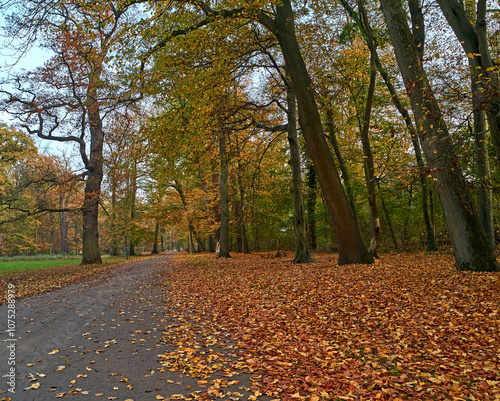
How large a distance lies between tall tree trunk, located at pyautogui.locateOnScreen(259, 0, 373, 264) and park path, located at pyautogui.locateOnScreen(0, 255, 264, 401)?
5.36 metres

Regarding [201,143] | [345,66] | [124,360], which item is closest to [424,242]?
[345,66]

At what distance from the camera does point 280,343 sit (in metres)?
4.17

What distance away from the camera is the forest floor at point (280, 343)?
116 inches

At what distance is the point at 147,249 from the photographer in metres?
69.6

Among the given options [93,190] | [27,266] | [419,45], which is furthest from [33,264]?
[419,45]

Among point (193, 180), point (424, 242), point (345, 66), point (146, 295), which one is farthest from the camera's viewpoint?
point (193, 180)

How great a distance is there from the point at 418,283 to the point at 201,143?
7.34 m

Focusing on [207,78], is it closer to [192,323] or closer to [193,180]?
[192,323]

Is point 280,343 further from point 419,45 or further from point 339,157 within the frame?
point 339,157

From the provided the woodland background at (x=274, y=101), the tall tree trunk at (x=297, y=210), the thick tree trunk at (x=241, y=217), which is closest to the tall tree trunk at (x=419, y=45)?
the woodland background at (x=274, y=101)

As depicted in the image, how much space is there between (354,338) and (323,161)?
568 centimetres

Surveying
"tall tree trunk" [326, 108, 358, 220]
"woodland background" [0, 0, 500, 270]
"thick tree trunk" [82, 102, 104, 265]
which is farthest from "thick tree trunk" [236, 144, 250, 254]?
"thick tree trunk" [82, 102, 104, 265]

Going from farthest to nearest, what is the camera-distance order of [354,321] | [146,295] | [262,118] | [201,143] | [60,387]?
[262,118], [201,143], [146,295], [354,321], [60,387]

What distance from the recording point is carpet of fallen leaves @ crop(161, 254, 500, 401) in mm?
2963
